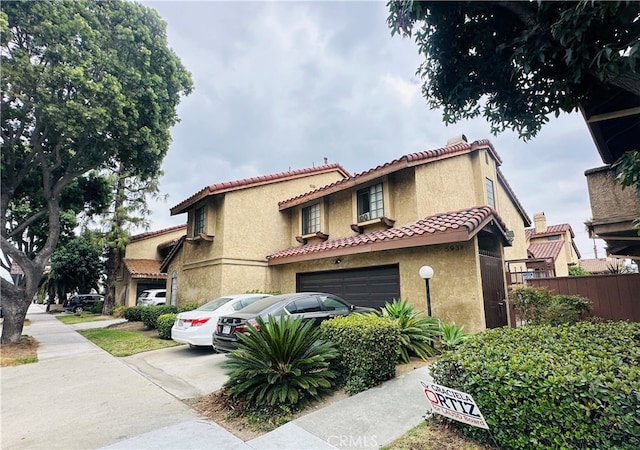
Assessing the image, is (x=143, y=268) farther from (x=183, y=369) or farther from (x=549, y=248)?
(x=549, y=248)

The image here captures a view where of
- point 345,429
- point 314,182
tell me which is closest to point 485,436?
point 345,429

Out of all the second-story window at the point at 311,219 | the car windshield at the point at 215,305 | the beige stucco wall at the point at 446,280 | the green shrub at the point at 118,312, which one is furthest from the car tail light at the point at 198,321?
the green shrub at the point at 118,312

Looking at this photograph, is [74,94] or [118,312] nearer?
[74,94]

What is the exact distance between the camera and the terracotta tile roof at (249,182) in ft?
43.4

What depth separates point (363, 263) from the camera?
34.8ft

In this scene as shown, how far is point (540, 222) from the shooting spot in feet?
83.8

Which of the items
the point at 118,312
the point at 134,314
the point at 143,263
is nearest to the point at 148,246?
the point at 143,263

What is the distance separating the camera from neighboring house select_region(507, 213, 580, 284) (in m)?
18.2

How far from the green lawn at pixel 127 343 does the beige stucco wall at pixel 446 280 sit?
300 inches

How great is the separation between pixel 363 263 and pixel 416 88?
5.66m

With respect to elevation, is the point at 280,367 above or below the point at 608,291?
below

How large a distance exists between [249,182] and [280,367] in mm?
10004

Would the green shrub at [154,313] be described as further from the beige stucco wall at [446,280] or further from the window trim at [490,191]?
the window trim at [490,191]

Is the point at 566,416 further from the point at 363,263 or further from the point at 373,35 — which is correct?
the point at 373,35
